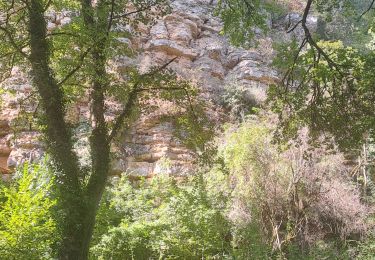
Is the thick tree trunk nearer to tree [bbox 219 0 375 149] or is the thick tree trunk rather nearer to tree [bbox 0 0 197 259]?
tree [bbox 0 0 197 259]

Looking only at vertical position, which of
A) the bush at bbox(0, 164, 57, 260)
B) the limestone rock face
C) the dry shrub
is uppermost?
the limestone rock face

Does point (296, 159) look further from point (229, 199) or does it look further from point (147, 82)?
point (147, 82)

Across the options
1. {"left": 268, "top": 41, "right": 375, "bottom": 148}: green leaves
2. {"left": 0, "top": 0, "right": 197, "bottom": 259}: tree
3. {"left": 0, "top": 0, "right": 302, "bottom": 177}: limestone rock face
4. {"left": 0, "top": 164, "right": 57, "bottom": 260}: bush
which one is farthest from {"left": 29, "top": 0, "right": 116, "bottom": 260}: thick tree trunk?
{"left": 0, "top": 0, "right": 302, "bottom": 177}: limestone rock face

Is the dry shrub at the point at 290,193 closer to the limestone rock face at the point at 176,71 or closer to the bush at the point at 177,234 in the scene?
the bush at the point at 177,234

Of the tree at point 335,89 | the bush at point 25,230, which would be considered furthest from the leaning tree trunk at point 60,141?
the tree at point 335,89

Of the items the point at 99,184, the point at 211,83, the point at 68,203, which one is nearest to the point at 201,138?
the point at 99,184

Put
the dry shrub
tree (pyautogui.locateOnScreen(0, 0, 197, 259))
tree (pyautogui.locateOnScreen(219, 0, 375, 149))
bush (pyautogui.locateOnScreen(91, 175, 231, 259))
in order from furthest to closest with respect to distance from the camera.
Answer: the dry shrub < bush (pyautogui.locateOnScreen(91, 175, 231, 259)) < tree (pyautogui.locateOnScreen(0, 0, 197, 259)) < tree (pyautogui.locateOnScreen(219, 0, 375, 149))

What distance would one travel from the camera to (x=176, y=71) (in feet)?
48.3

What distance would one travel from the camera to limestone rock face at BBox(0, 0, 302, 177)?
A: 46.9ft

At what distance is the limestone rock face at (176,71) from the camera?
46.9 feet

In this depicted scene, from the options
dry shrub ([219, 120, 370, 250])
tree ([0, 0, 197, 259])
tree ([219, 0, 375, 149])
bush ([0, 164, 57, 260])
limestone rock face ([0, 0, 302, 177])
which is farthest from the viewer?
limestone rock face ([0, 0, 302, 177])

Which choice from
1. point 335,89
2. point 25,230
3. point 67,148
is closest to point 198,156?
point 67,148

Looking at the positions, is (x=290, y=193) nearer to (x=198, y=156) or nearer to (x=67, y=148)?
(x=198, y=156)

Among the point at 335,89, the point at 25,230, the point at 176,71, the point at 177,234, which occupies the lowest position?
the point at 25,230
